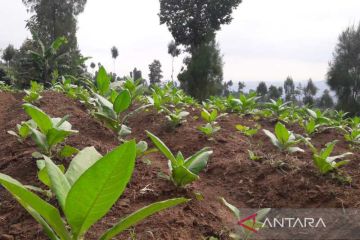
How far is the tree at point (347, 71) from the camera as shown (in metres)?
27.7

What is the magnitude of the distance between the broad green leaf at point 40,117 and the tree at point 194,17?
25.2 m

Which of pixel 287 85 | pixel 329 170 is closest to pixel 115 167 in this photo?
pixel 329 170

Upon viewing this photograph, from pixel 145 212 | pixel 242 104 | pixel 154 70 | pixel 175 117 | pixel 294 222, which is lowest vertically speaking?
pixel 294 222

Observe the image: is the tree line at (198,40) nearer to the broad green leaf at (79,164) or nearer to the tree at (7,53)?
the tree at (7,53)

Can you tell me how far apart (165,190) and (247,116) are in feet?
15.5

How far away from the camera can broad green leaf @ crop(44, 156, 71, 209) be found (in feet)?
3.93

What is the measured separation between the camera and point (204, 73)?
23.8 metres

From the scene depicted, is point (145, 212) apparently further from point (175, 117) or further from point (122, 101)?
point (175, 117)

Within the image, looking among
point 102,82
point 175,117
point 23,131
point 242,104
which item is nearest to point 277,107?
point 242,104

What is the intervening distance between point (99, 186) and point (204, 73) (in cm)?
2302

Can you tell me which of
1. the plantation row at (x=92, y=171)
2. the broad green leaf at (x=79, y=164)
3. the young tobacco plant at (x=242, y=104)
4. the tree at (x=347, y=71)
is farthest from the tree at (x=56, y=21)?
the broad green leaf at (x=79, y=164)

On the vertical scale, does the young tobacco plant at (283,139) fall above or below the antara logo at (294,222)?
above

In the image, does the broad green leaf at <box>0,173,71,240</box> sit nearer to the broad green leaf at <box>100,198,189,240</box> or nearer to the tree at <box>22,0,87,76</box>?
the broad green leaf at <box>100,198,189,240</box>

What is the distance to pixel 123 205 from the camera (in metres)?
1.93
